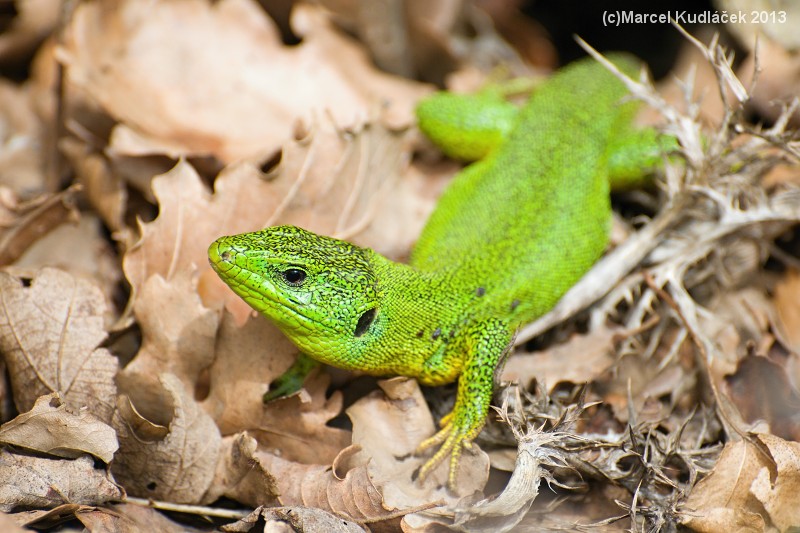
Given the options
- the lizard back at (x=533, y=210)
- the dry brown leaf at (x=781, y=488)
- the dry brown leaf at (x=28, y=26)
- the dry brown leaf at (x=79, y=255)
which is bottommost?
the dry brown leaf at (x=79, y=255)

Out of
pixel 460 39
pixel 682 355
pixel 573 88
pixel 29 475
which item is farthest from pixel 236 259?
pixel 460 39

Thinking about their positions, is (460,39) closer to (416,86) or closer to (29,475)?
(416,86)

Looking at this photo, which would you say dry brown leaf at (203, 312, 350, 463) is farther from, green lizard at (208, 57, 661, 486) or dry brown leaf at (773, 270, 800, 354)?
dry brown leaf at (773, 270, 800, 354)

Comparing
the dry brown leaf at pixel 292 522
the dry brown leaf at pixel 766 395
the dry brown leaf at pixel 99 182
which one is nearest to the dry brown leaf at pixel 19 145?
the dry brown leaf at pixel 99 182

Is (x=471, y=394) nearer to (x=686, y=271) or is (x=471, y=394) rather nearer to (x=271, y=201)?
(x=271, y=201)

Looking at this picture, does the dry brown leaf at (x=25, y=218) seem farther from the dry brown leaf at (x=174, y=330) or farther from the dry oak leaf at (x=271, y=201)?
the dry brown leaf at (x=174, y=330)

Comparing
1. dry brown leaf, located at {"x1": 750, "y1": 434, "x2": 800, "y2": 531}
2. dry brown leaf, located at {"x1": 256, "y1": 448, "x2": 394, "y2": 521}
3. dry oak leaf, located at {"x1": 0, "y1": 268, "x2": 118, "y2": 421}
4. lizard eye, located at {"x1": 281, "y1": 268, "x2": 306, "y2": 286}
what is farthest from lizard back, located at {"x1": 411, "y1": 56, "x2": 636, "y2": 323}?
dry oak leaf, located at {"x1": 0, "y1": 268, "x2": 118, "y2": 421}
